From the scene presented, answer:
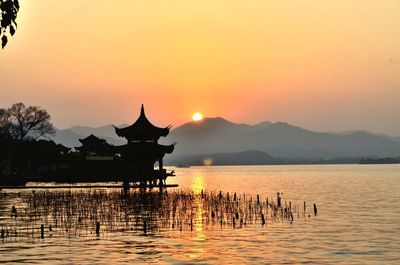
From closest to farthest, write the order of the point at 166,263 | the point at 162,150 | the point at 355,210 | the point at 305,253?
1. the point at 166,263
2. the point at 305,253
3. the point at 355,210
4. the point at 162,150

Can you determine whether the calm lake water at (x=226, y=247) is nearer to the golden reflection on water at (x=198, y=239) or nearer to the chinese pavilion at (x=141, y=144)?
the golden reflection on water at (x=198, y=239)

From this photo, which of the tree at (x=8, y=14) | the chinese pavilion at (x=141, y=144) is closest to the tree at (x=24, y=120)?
the chinese pavilion at (x=141, y=144)

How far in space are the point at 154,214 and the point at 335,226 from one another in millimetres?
14371

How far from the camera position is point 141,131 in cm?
7012

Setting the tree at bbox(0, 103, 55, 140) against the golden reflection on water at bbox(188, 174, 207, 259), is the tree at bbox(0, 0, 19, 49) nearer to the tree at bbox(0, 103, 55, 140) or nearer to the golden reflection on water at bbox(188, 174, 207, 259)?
the golden reflection on water at bbox(188, 174, 207, 259)

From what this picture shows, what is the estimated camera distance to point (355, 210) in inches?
2200

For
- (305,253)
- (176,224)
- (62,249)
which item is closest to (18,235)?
(62,249)

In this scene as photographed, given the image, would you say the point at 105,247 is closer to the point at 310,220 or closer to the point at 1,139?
the point at 310,220

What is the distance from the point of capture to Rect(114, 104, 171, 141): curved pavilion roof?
230 ft

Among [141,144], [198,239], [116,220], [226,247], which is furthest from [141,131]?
[226,247]

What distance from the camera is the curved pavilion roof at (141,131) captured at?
7012cm

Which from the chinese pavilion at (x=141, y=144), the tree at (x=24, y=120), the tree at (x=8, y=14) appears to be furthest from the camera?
the tree at (x=24, y=120)

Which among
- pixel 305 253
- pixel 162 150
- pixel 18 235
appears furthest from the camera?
pixel 162 150

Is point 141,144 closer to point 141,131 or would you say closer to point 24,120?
point 141,131
